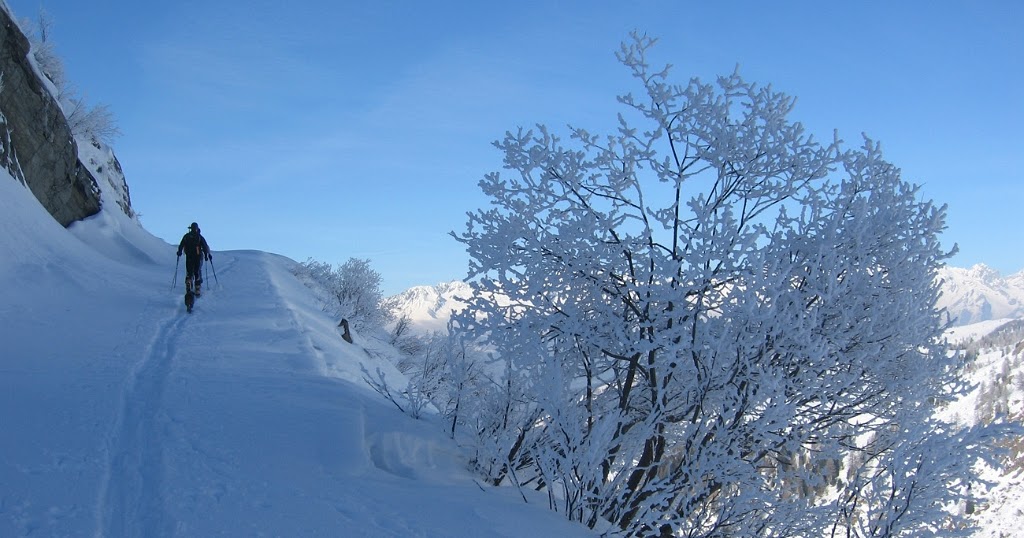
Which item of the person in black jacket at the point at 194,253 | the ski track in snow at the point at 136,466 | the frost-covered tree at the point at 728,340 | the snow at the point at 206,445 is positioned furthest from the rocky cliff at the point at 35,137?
the frost-covered tree at the point at 728,340

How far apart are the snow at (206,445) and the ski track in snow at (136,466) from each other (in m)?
0.01

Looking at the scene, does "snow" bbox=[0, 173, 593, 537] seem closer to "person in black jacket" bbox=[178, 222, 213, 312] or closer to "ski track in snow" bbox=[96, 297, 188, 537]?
"ski track in snow" bbox=[96, 297, 188, 537]

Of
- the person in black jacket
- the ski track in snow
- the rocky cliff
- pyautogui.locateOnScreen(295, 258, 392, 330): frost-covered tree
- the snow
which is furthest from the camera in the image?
pyautogui.locateOnScreen(295, 258, 392, 330): frost-covered tree

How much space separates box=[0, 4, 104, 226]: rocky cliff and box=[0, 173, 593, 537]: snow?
324 inches

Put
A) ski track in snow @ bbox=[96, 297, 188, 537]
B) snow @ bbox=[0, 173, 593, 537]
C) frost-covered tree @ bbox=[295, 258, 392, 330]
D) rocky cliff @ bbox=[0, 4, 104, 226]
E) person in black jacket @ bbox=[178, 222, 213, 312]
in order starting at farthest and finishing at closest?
frost-covered tree @ bbox=[295, 258, 392, 330], rocky cliff @ bbox=[0, 4, 104, 226], person in black jacket @ bbox=[178, 222, 213, 312], snow @ bbox=[0, 173, 593, 537], ski track in snow @ bbox=[96, 297, 188, 537]

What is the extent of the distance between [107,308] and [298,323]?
349 cm

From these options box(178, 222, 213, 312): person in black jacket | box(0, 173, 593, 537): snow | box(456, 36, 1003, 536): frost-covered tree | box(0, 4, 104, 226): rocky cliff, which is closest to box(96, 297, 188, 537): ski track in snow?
box(0, 173, 593, 537): snow

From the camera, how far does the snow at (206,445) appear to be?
13.4 feet

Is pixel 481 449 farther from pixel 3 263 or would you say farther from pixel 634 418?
pixel 3 263

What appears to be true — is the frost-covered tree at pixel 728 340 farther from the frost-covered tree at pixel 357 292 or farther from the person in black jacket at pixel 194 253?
the frost-covered tree at pixel 357 292

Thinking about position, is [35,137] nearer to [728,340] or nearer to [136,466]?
[136,466]

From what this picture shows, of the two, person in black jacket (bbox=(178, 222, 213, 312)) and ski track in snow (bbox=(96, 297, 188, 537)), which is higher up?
person in black jacket (bbox=(178, 222, 213, 312))

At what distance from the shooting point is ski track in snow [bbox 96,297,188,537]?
386cm

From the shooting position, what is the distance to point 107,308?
463 inches
